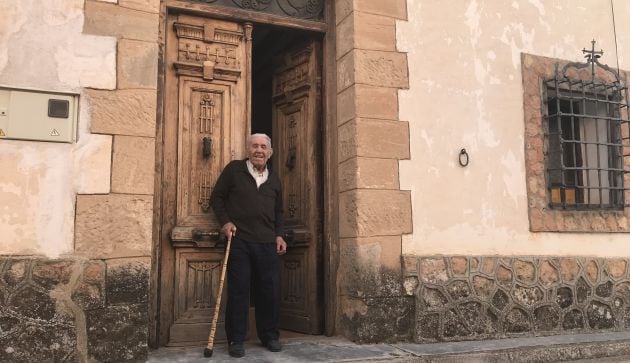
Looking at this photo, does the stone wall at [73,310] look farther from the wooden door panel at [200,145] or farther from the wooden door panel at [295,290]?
the wooden door panel at [295,290]

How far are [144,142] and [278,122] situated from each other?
1.72m

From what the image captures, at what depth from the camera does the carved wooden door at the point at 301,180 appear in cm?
479

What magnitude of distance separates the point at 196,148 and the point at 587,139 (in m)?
3.81

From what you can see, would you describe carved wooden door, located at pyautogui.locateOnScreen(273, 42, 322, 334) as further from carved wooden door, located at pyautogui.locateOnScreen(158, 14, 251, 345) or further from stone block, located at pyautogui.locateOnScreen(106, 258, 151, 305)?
stone block, located at pyautogui.locateOnScreen(106, 258, 151, 305)

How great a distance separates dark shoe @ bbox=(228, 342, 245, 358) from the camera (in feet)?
12.7

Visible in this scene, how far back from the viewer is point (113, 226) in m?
3.66

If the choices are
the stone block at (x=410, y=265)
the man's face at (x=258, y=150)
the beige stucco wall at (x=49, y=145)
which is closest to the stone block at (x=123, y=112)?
the beige stucco wall at (x=49, y=145)

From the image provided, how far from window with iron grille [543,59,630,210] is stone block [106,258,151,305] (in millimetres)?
3572

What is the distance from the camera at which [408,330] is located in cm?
439

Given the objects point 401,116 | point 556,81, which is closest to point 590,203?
point 556,81

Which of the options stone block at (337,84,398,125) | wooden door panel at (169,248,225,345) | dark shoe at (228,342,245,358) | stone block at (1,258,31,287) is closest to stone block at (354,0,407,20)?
stone block at (337,84,398,125)

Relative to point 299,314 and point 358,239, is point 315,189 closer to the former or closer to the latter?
point 358,239

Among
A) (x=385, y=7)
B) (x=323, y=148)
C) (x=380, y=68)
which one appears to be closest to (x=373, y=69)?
(x=380, y=68)

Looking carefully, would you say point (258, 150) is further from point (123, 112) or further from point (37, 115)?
point (37, 115)
